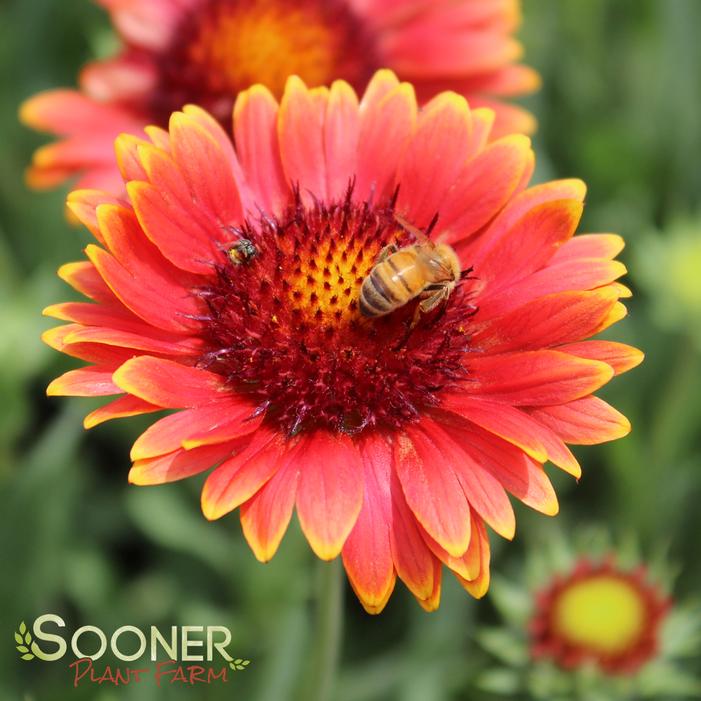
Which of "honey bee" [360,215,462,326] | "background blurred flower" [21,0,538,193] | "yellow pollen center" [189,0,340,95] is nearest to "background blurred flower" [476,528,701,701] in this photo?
"honey bee" [360,215,462,326]

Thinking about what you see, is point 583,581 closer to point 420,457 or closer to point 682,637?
point 682,637

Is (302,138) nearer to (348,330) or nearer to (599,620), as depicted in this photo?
(348,330)

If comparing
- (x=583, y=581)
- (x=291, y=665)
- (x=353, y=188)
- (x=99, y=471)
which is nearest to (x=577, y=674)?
(x=583, y=581)

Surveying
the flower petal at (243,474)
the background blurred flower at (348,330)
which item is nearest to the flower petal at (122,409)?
the background blurred flower at (348,330)

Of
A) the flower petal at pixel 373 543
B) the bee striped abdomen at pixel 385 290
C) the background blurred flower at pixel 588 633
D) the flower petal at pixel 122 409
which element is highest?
the bee striped abdomen at pixel 385 290

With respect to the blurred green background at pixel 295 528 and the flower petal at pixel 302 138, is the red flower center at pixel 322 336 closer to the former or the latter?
the flower petal at pixel 302 138

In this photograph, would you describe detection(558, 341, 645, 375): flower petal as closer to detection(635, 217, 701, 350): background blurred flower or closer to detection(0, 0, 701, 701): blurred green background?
detection(0, 0, 701, 701): blurred green background
